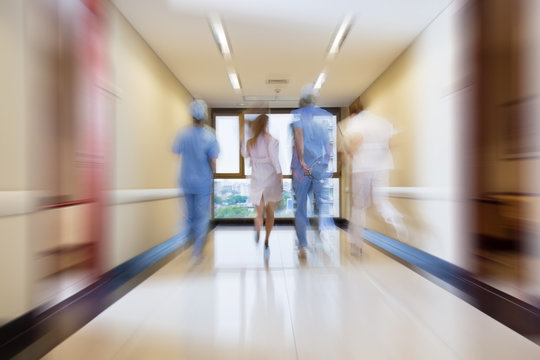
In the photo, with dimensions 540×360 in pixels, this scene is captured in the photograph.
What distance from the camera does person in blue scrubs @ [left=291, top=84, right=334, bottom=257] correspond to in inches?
132

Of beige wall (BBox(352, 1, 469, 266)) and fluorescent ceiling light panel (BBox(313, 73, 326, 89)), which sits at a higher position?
fluorescent ceiling light panel (BBox(313, 73, 326, 89))

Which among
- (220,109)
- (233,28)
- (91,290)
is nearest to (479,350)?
(91,290)

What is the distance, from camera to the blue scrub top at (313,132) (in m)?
3.36

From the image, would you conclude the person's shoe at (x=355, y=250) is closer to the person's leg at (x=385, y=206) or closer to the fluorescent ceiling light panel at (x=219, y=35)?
the person's leg at (x=385, y=206)

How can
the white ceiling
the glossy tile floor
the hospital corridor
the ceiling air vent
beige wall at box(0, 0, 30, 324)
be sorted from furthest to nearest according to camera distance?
1. the ceiling air vent
2. the white ceiling
3. beige wall at box(0, 0, 30, 324)
4. the glossy tile floor
5. the hospital corridor

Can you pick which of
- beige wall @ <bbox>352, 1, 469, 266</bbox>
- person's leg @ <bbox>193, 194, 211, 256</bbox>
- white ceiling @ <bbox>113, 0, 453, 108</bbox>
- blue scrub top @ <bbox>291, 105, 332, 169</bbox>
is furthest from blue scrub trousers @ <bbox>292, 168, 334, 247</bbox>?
white ceiling @ <bbox>113, 0, 453, 108</bbox>

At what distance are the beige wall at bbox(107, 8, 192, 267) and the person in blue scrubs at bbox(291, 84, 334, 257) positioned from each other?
177cm

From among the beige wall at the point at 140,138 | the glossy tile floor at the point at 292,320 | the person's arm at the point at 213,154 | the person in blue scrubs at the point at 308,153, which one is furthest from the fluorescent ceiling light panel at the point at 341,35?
the glossy tile floor at the point at 292,320

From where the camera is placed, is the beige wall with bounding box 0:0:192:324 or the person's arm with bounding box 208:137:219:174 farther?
the person's arm with bounding box 208:137:219:174

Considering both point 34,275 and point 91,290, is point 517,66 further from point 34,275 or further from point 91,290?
point 91,290

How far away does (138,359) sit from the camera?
1.42 meters

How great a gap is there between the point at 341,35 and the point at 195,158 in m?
2.13

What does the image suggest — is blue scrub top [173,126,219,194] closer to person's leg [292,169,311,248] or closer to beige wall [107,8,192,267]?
beige wall [107,8,192,267]

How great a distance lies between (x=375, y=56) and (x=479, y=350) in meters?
3.52
